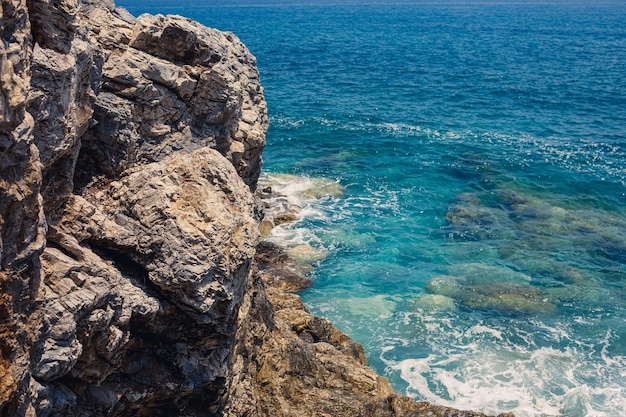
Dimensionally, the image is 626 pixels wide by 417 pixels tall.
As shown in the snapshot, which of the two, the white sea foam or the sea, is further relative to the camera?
the sea

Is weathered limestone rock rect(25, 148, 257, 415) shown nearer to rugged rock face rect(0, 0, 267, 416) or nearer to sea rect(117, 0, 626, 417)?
rugged rock face rect(0, 0, 267, 416)

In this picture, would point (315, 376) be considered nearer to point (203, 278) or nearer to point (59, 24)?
point (203, 278)

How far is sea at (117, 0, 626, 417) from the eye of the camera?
29.9m

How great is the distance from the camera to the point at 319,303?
1348 inches

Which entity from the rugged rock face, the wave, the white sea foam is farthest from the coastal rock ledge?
the wave

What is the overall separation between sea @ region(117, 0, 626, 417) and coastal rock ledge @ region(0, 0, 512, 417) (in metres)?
11.9

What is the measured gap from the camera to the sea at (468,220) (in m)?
29.9

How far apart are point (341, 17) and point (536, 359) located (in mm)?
158736

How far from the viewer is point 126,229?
14.1 m

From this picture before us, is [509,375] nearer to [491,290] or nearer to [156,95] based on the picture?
[491,290]

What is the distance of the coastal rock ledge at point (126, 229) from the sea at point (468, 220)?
→ 1192 cm

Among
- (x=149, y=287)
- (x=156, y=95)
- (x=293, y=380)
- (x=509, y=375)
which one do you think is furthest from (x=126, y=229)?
(x=509, y=375)

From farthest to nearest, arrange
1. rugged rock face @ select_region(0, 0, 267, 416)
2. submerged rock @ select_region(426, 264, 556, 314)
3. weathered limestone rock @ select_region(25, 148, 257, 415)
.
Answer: submerged rock @ select_region(426, 264, 556, 314) < weathered limestone rock @ select_region(25, 148, 257, 415) < rugged rock face @ select_region(0, 0, 267, 416)

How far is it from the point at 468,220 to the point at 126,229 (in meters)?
33.0
